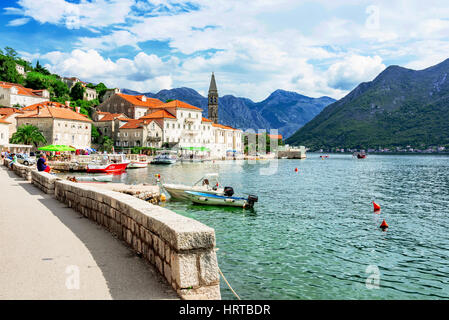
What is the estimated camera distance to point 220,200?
2533 centimetres

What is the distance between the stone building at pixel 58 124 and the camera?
74438mm

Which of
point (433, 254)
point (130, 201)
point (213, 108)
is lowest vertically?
point (433, 254)

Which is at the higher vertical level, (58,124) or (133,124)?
(133,124)

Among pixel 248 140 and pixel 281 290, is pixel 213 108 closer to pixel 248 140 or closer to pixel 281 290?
pixel 248 140

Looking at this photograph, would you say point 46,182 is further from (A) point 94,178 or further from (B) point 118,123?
(B) point 118,123

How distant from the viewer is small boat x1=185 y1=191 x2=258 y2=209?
81.5 feet

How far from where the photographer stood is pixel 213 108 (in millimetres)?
152500

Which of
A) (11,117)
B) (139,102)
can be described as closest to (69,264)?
(11,117)

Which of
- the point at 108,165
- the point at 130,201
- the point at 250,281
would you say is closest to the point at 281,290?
the point at 250,281

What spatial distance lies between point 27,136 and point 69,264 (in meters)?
74.1

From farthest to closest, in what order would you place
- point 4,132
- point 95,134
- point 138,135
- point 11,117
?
point 138,135
point 95,134
point 11,117
point 4,132

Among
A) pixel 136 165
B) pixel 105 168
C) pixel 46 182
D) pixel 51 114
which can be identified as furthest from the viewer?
pixel 51 114

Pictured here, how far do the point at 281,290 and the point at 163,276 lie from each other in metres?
5.42
